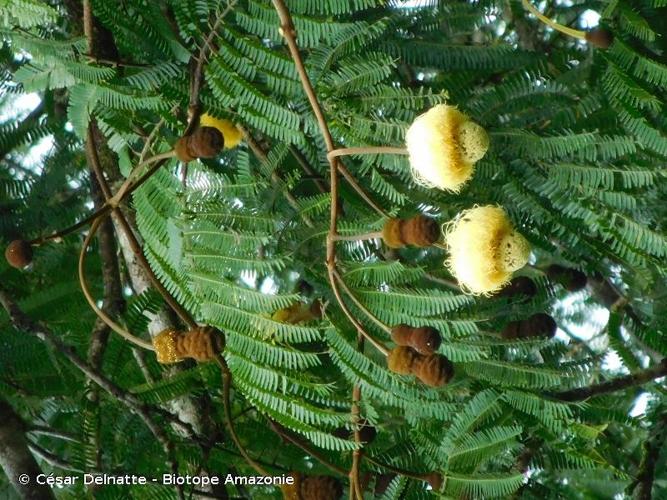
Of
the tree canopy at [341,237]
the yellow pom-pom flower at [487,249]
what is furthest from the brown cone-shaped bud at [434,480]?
the yellow pom-pom flower at [487,249]

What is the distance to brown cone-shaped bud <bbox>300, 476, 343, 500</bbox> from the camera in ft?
5.87

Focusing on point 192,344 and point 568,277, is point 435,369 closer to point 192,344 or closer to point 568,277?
point 192,344

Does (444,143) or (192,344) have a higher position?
(444,143)

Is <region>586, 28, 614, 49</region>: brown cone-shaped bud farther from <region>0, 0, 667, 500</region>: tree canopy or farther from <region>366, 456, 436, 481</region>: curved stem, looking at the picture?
<region>366, 456, 436, 481</region>: curved stem

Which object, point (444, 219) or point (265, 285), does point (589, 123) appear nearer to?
point (444, 219)

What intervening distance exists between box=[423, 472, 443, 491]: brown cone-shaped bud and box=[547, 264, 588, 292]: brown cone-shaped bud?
64 cm

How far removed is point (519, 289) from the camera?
210cm

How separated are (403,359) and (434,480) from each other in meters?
0.50

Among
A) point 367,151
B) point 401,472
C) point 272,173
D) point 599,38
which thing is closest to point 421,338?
point 367,151

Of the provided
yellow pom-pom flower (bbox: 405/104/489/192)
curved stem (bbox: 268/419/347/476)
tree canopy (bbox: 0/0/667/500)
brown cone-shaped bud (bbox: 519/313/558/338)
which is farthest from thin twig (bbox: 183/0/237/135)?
brown cone-shaped bud (bbox: 519/313/558/338)

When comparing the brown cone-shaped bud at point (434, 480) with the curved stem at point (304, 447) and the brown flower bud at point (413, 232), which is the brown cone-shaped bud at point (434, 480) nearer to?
the curved stem at point (304, 447)

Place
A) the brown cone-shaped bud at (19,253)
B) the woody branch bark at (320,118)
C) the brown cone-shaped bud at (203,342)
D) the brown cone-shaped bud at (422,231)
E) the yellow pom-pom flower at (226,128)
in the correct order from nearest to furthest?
the brown cone-shaped bud at (422,231) → the woody branch bark at (320,118) → the brown cone-shaped bud at (203,342) → the brown cone-shaped bud at (19,253) → the yellow pom-pom flower at (226,128)

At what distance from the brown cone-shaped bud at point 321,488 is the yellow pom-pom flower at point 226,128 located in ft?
2.21

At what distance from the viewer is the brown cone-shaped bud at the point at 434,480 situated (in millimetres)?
1836
